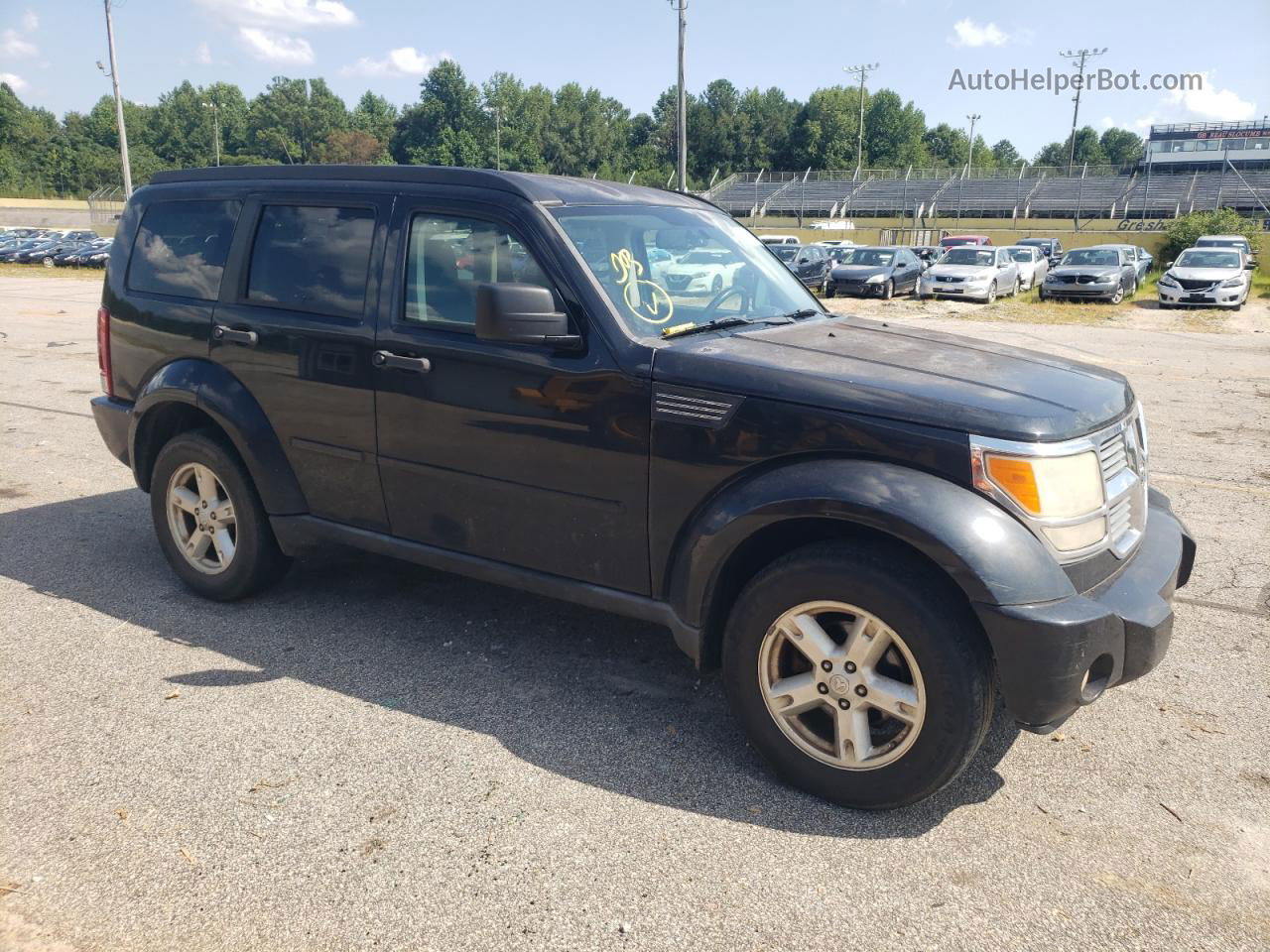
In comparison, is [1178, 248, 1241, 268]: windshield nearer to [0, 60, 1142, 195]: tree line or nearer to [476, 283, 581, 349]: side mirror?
[476, 283, 581, 349]: side mirror

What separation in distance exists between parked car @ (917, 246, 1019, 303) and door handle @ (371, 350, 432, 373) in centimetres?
2361

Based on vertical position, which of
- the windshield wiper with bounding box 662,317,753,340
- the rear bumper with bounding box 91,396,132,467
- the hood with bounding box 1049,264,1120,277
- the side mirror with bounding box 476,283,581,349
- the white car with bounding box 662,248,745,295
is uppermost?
the white car with bounding box 662,248,745,295

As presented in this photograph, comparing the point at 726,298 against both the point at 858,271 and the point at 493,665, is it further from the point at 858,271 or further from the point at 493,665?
the point at 858,271

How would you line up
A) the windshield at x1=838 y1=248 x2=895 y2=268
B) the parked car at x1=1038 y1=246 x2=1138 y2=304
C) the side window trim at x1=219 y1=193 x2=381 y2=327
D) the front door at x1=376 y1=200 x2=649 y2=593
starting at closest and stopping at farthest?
1. the front door at x1=376 y1=200 x2=649 y2=593
2. the side window trim at x1=219 y1=193 x2=381 y2=327
3. the parked car at x1=1038 y1=246 x2=1138 y2=304
4. the windshield at x1=838 y1=248 x2=895 y2=268

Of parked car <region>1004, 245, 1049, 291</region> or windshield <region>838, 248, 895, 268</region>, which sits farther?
parked car <region>1004, 245, 1049, 291</region>

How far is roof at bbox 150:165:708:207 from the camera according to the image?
3.88 m

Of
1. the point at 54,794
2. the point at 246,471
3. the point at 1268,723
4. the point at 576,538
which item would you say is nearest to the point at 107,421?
the point at 246,471

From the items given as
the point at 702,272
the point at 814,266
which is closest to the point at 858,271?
the point at 814,266

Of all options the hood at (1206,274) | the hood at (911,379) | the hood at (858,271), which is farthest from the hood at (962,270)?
the hood at (911,379)

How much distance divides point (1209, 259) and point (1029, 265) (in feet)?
17.1

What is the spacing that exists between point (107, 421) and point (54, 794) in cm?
246

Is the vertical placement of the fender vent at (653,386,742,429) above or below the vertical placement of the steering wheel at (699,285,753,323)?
below

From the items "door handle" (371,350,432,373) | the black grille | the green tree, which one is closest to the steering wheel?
"door handle" (371,350,432,373)

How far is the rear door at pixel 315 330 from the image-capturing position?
4125 millimetres
